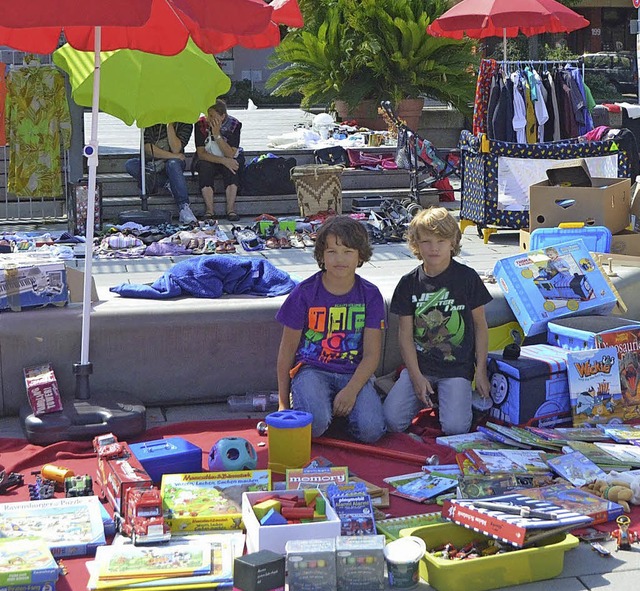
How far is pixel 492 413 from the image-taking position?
215 inches

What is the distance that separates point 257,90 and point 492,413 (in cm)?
2457

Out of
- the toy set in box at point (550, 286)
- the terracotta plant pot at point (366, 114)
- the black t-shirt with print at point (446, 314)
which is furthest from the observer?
the terracotta plant pot at point (366, 114)

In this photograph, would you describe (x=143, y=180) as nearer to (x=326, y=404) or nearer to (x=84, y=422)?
(x=84, y=422)

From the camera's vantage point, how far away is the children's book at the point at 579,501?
4.17 metres

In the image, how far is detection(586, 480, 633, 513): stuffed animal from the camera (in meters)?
4.37

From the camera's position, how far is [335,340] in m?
5.27

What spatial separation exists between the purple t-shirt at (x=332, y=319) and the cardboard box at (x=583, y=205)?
299 centimetres

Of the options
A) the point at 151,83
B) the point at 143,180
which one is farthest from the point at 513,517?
the point at 143,180

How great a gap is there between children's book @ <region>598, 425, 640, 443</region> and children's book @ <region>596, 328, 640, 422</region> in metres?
0.15

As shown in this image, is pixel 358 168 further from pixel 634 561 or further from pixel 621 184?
pixel 634 561

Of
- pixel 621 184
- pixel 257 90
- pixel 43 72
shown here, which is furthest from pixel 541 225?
pixel 257 90

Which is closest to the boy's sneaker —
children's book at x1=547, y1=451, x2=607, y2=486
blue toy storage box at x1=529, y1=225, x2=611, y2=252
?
blue toy storage box at x1=529, y1=225, x2=611, y2=252

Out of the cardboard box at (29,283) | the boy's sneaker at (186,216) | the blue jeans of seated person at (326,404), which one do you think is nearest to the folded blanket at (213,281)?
the cardboard box at (29,283)

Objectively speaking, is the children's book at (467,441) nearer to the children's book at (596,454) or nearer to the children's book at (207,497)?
the children's book at (596,454)
